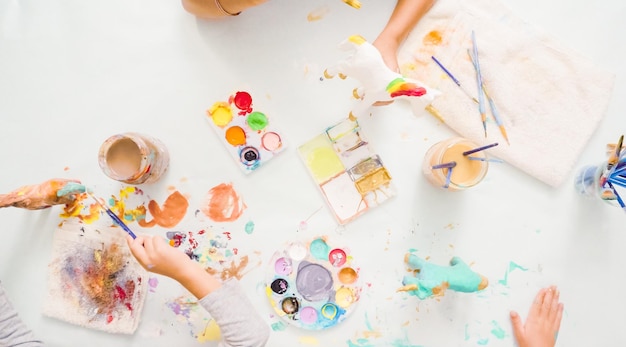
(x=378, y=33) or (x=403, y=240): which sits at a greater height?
(x=378, y=33)

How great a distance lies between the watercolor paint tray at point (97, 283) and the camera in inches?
35.2

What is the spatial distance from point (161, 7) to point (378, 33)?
1.42 ft

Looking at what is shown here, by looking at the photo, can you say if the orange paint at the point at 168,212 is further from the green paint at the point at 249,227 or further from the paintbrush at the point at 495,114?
the paintbrush at the point at 495,114

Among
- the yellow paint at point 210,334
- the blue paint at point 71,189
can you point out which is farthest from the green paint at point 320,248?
the blue paint at point 71,189

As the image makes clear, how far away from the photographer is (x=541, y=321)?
91 cm


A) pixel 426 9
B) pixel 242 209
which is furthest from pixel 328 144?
pixel 426 9

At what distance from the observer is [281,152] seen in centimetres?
92

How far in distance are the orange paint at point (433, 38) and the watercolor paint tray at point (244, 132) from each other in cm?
35

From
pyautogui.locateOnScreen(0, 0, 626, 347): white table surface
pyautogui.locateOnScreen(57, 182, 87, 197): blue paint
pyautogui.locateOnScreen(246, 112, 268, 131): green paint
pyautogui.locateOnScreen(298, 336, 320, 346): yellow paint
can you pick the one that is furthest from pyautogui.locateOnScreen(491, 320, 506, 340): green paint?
pyautogui.locateOnScreen(57, 182, 87, 197): blue paint

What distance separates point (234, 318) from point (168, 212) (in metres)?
0.24

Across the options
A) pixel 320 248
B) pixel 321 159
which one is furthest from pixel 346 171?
pixel 320 248

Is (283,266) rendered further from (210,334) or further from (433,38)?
(433,38)

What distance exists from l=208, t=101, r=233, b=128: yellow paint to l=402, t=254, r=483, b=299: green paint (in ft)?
1.47

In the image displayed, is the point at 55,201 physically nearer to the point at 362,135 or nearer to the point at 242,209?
the point at 242,209
